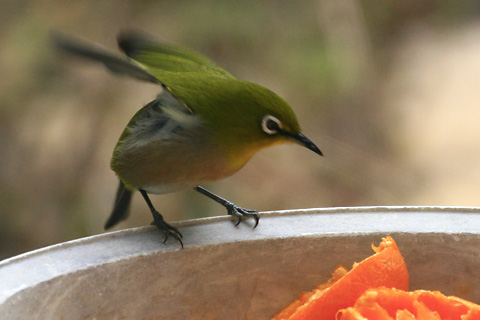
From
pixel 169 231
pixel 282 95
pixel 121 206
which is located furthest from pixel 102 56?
pixel 282 95

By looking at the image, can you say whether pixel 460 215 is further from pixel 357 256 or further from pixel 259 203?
pixel 259 203

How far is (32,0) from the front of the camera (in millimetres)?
2609

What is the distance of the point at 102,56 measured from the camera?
108 centimetres

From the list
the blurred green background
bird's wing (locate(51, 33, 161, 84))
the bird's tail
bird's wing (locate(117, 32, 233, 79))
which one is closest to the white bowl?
bird's wing (locate(51, 33, 161, 84))

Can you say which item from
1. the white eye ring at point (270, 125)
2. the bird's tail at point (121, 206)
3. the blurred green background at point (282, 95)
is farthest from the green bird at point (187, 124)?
the blurred green background at point (282, 95)

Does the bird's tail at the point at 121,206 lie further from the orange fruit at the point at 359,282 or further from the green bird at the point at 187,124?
the orange fruit at the point at 359,282

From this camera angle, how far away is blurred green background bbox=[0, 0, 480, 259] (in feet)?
8.78

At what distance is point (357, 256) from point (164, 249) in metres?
0.26

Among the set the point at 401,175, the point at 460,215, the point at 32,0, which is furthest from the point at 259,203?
the point at 460,215

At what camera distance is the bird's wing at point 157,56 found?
4.22 ft

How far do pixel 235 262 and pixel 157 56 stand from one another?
53 cm

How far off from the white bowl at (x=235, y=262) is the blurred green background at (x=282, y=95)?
1.64m

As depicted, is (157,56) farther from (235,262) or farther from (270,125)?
(235,262)

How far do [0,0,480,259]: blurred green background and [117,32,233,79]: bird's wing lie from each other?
1290 mm
